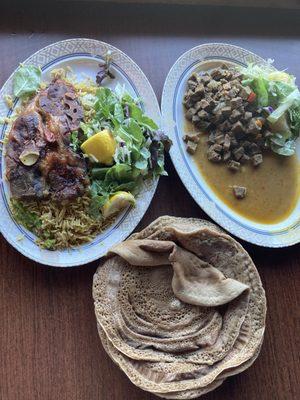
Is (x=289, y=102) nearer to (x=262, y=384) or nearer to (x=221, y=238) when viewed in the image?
(x=221, y=238)

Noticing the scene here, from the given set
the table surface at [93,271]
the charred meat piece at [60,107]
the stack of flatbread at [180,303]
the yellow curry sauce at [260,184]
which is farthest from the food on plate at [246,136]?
the charred meat piece at [60,107]

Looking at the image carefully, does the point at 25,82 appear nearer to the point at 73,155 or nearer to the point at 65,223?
the point at 73,155

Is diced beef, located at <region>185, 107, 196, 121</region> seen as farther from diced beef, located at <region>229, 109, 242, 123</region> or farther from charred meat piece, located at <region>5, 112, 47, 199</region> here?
charred meat piece, located at <region>5, 112, 47, 199</region>

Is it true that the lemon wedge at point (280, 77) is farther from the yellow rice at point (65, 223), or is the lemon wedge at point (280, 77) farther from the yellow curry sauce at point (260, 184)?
the yellow rice at point (65, 223)

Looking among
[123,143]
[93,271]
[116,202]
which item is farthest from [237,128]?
[93,271]

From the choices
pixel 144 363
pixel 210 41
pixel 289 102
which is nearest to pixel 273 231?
pixel 289 102
